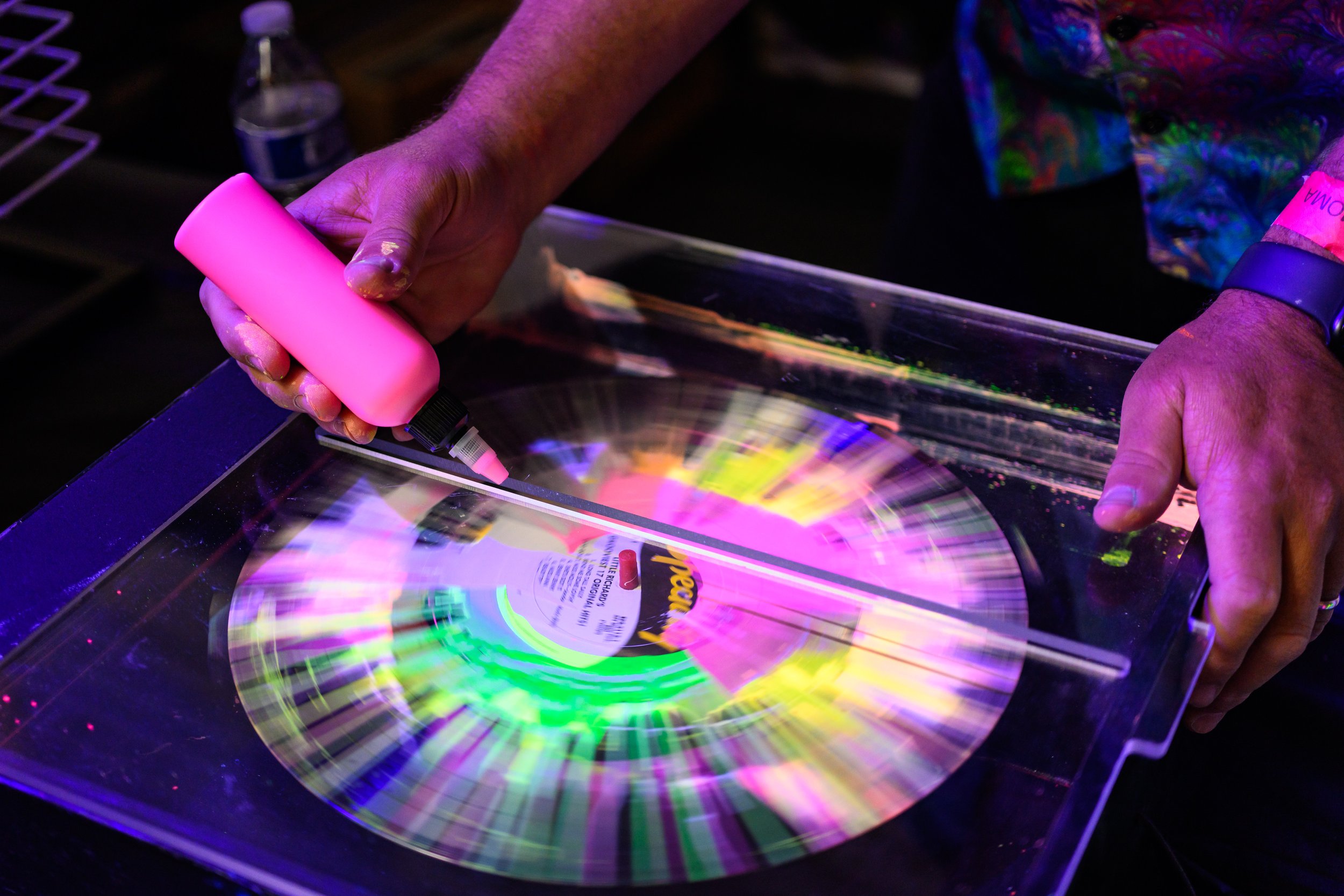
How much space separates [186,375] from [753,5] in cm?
228

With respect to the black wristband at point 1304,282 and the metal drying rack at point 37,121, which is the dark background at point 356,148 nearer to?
the metal drying rack at point 37,121

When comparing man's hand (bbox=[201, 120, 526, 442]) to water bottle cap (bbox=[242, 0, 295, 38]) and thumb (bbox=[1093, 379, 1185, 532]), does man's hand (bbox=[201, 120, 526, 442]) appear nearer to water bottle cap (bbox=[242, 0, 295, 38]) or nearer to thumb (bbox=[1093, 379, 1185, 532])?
water bottle cap (bbox=[242, 0, 295, 38])

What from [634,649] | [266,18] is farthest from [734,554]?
[266,18]

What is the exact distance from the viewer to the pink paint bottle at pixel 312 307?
68 cm

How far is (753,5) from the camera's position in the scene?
112 inches

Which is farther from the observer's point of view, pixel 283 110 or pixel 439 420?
pixel 283 110

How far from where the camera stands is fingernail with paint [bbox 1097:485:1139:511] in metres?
0.62

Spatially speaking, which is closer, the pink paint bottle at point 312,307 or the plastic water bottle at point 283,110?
the pink paint bottle at point 312,307

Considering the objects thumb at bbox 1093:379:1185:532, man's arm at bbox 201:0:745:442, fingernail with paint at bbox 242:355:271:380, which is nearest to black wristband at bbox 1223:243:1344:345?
thumb at bbox 1093:379:1185:532

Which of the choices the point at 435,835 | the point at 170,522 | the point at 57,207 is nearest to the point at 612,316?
the point at 170,522

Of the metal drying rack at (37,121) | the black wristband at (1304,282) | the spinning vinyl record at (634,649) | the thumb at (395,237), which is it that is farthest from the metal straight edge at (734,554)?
the metal drying rack at (37,121)

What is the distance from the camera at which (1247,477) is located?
1.98ft

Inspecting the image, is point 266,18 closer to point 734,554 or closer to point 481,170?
point 481,170

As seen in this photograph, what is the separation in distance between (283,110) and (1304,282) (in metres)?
1.18
